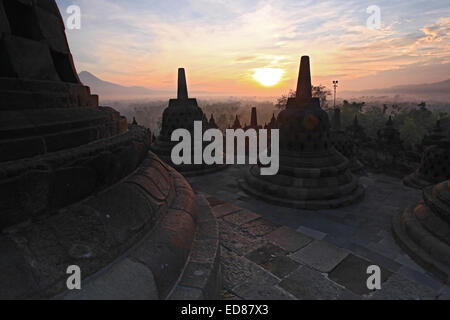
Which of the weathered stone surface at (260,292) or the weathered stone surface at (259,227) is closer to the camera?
the weathered stone surface at (260,292)

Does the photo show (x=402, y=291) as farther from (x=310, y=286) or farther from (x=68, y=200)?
(x=68, y=200)

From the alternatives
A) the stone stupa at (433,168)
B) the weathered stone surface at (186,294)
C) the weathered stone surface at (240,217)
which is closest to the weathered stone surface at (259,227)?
the weathered stone surface at (240,217)

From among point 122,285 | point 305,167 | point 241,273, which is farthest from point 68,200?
point 305,167

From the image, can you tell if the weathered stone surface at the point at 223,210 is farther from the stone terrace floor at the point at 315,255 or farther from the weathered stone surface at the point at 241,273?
the weathered stone surface at the point at 241,273

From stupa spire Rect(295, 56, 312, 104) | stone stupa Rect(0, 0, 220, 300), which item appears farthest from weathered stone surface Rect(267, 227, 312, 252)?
stupa spire Rect(295, 56, 312, 104)

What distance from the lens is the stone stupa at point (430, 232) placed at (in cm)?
346

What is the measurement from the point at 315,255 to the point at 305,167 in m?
3.31

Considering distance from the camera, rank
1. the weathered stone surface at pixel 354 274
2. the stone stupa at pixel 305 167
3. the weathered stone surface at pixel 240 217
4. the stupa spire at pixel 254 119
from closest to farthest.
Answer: the weathered stone surface at pixel 354 274
the weathered stone surface at pixel 240 217
the stone stupa at pixel 305 167
the stupa spire at pixel 254 119

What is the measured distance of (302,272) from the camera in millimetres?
3283

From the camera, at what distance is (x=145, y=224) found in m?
2.63

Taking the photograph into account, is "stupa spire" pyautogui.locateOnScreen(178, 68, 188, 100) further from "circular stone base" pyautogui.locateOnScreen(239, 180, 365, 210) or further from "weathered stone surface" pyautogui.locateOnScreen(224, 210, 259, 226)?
"weathered stone surface" pyautogui.locateOnScreen(224, 210, 259, 226)

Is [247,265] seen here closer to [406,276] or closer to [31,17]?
[406,276]

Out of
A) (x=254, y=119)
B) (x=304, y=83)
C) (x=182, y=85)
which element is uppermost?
(x=182, y=85)

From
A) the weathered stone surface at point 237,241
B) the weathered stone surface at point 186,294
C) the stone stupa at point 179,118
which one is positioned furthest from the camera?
the stone stupa at point 179,118
